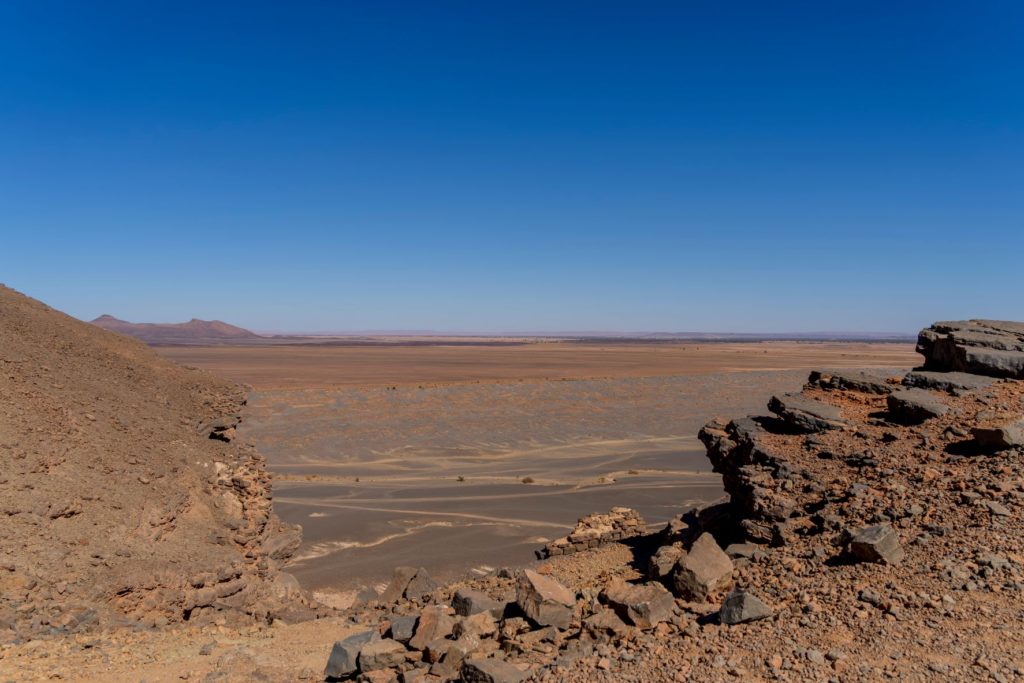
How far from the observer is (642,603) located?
21.7 ft

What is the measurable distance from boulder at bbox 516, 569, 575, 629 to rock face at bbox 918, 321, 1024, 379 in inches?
344

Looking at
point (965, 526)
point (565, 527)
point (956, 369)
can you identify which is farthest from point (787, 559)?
point (565, 527)

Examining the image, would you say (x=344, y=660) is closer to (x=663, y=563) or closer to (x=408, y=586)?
(x=663, y=563)

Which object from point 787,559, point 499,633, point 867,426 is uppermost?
point 867,426

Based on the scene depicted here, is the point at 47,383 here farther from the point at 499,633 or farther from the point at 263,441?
the point at 263,441

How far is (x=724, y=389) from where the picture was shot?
50.4 meters

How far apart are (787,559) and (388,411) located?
33273mm

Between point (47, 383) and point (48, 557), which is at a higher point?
point (47, 383)

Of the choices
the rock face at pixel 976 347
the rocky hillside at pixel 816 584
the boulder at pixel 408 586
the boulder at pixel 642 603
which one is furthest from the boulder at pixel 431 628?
the rock face at pixel 976 347

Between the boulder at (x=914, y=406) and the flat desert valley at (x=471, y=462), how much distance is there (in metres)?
8.55

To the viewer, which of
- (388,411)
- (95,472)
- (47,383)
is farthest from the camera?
(388,411)

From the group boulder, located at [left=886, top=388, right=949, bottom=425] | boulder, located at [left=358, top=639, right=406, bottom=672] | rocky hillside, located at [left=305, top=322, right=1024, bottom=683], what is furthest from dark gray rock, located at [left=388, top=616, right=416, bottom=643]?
boulder, located at [left=886, top=388, right=949, bottom=425]

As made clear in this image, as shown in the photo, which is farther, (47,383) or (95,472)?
(47,383)

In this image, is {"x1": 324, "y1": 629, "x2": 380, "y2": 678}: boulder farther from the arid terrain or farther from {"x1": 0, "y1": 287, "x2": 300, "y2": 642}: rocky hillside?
{"x1": 0, "y1": 287, "x2": 300, "y2": 642}: rocky hillside
